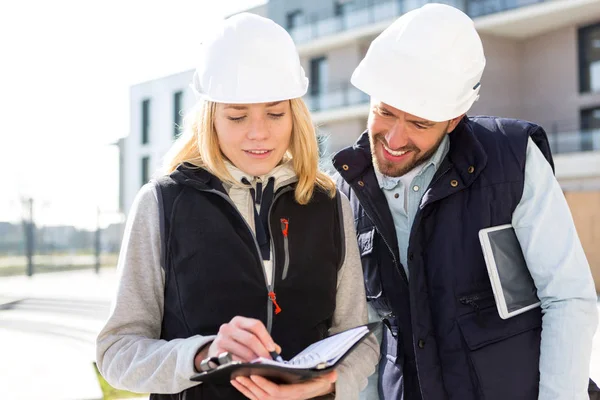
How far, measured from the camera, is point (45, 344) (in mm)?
9828

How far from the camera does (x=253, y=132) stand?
1.93 m

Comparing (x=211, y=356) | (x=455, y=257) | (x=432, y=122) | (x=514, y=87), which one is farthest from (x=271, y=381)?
(x=514, y=87)

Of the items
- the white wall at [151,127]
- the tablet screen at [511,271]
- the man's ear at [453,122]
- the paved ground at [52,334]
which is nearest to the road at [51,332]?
the paved ground at [52,334]

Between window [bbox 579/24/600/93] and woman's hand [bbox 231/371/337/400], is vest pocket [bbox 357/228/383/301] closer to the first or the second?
woman's hand [bbox 231/371/337/400]

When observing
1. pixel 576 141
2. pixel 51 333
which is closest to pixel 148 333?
pixel 51 333

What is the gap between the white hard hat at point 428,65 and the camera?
2.35 m

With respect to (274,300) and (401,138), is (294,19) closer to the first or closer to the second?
(401,138)

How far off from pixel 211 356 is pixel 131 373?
0.28 m

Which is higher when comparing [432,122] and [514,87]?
[514,87]

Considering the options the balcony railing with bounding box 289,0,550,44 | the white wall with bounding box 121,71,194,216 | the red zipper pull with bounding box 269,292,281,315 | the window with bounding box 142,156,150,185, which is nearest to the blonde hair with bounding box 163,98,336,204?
the red zipper pull with bounding box 269,292,281,315

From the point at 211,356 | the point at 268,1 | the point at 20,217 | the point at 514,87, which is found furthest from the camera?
the point at 268,1

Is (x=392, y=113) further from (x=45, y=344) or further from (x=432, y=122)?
(x=45, y=344)

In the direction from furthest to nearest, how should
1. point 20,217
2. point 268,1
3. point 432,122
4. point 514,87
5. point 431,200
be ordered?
point 268,1 → point 514,87 → point 20,217 → point 432,122 → point 431,200

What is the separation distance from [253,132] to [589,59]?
2060cm
